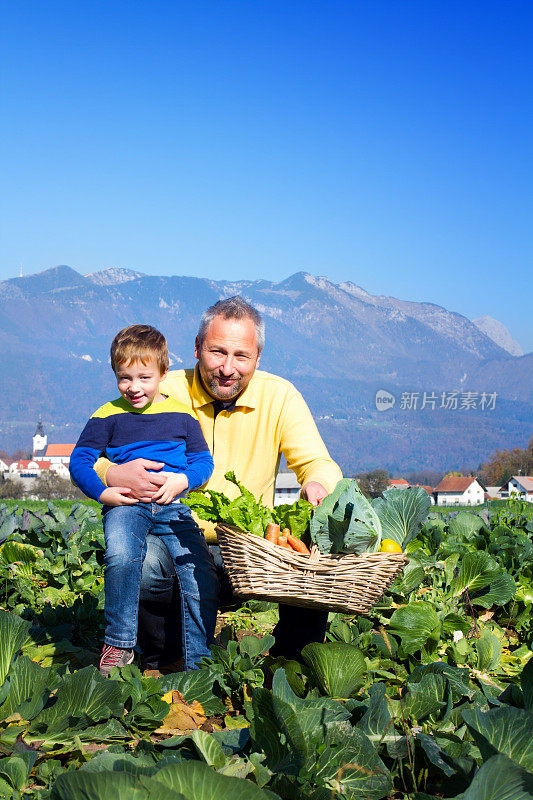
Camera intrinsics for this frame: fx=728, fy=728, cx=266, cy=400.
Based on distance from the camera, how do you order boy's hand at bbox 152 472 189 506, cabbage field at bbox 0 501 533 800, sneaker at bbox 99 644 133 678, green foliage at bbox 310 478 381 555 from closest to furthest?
cabbage field at bbox 0 501 533 800 → green foliage at bbox 310 478 381 555 → sneaker at bbox 99 644 133 678 → boy's hand at bbox 152 472 189 506

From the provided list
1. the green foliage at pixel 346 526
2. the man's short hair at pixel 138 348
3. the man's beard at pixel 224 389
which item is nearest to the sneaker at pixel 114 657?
the green foliage at pixel 346 526

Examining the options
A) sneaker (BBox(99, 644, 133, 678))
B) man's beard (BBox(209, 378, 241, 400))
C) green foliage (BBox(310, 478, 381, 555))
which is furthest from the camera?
man's beard (BBox(209, 378, 241, 400))

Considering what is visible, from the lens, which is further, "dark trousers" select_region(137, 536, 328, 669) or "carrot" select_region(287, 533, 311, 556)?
"dark trousers" select_region(137, 536, 328, 669)

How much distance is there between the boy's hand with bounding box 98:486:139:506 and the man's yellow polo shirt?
2.53 ft

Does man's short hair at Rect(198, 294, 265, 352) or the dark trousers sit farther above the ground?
man's short hair at Rect(198, 294, 265, 352)

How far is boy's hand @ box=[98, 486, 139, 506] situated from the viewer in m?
3.23

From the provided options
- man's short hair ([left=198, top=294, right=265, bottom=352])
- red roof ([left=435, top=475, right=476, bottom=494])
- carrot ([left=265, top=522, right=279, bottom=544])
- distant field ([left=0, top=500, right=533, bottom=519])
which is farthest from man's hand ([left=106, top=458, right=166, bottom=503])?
red roof ([left=435, top=475, right=476, bottom=494])

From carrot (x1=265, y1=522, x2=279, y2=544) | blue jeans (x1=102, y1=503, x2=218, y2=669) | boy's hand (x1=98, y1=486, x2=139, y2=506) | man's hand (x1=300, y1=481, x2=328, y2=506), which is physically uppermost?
man's hand (x1=300, y1=481, x2=328, y2=506)

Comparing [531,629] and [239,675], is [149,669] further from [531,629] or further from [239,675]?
[531,629]

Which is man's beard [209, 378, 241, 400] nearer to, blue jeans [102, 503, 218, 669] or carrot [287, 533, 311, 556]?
blue jeans [102, 503, 218, 669]

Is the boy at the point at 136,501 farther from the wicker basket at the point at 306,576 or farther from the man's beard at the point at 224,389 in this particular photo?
the wicker basket at the point at 306,576

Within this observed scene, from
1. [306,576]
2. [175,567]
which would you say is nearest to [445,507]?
[175,567]

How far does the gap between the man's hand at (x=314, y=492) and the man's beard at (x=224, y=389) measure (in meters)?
0.73

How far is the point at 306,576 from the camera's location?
8.30ft
